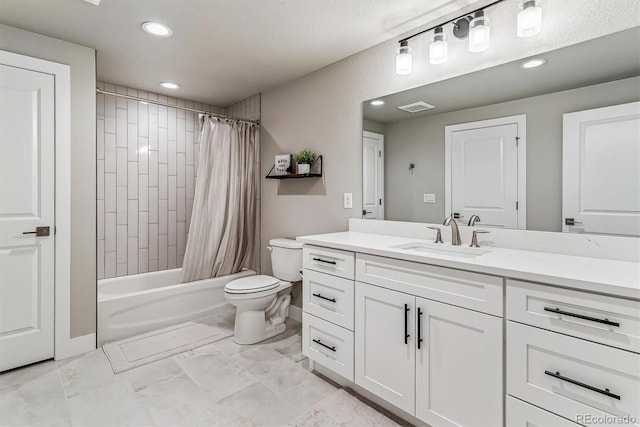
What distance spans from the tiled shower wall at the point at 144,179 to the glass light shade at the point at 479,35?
231 cm

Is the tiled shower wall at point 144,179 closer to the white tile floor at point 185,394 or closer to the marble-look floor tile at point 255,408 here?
the white tile floor at point 185,394

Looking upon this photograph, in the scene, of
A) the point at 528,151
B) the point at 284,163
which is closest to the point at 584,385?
the point at 528,151

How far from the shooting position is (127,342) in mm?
2504

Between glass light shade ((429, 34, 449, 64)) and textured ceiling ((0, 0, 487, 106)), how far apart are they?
6.6 inches

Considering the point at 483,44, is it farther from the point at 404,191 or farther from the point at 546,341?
the point at 546,341

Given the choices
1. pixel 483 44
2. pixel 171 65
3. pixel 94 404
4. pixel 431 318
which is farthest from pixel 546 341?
pixel 171 65

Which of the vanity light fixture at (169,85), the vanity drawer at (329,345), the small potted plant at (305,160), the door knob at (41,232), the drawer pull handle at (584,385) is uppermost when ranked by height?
the vanity light fixture at (169,85)

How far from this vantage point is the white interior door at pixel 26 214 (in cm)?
207

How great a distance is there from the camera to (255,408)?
68.4 inches

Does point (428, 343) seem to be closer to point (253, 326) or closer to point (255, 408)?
point (255, 408)

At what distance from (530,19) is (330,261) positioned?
158 cm

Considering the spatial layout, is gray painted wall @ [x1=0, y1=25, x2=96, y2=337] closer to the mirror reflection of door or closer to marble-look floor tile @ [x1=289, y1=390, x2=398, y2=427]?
marble-look floor tile @ [x1=289, y1=390, x2=398, y2=427]

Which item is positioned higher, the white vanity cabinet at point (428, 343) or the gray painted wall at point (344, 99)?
the gray painted wall at point (344, 99)

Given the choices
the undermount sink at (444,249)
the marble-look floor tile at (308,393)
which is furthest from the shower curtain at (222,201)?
the undermount sink at (444,249)
